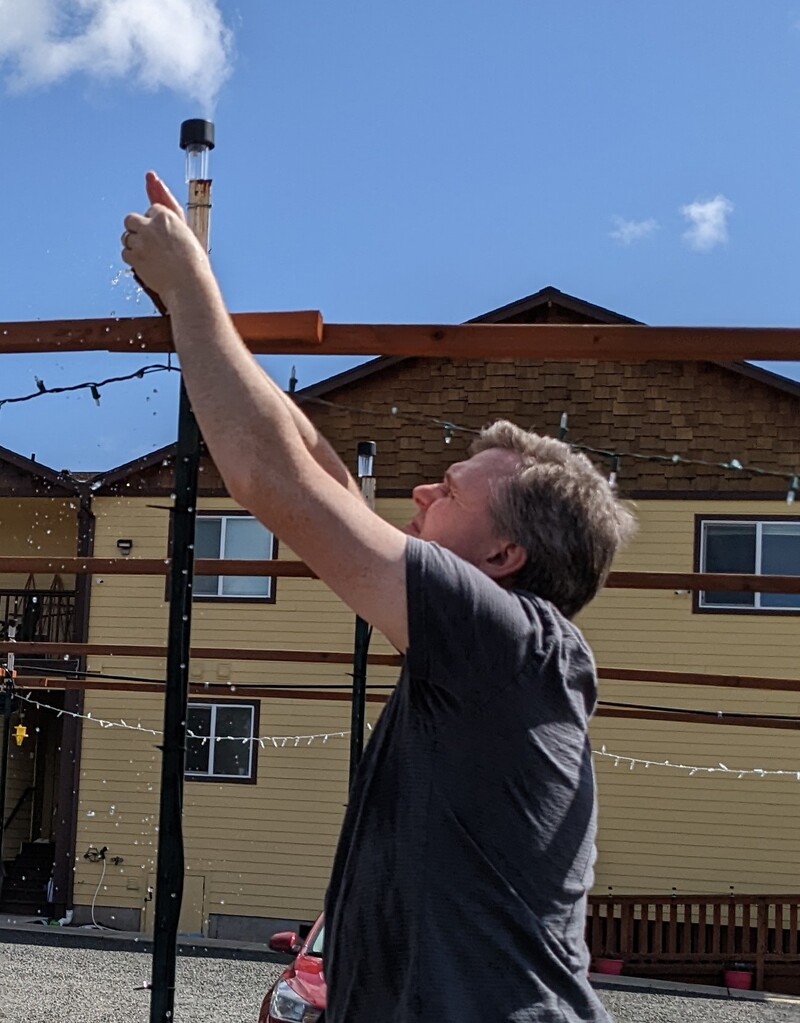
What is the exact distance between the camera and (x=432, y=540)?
1.97 meters

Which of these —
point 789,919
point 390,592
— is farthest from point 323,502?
point 789,919

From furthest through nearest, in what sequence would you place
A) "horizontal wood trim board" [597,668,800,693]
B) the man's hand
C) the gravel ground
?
the gravel ground, "horizontal wood trim board" [597,668,800,693], the man's hand

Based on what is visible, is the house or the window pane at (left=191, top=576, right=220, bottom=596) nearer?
the house

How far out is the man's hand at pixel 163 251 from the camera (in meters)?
1.78

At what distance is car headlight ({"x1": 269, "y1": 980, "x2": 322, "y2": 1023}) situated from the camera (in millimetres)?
6176

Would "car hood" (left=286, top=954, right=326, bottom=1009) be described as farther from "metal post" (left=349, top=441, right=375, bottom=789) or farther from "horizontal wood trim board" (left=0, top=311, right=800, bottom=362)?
"horizontal wood trim board" (left=0, top=311, right=800, bottom=362)

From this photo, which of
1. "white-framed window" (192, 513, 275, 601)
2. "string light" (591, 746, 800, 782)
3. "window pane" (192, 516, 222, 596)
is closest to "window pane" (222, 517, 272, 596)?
"white-framed window" (192, 513, 275, 601)

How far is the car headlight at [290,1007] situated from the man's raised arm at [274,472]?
196 inches

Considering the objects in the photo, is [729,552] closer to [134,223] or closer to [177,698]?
[177,698]

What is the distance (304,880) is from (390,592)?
15550mm

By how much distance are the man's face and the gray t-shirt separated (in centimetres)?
12

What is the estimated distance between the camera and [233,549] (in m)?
17.2

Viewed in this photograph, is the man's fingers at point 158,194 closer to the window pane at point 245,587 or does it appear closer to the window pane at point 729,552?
the window pane at point 729,552

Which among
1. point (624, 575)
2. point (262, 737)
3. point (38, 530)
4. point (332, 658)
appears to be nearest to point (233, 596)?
point (262, 737)
